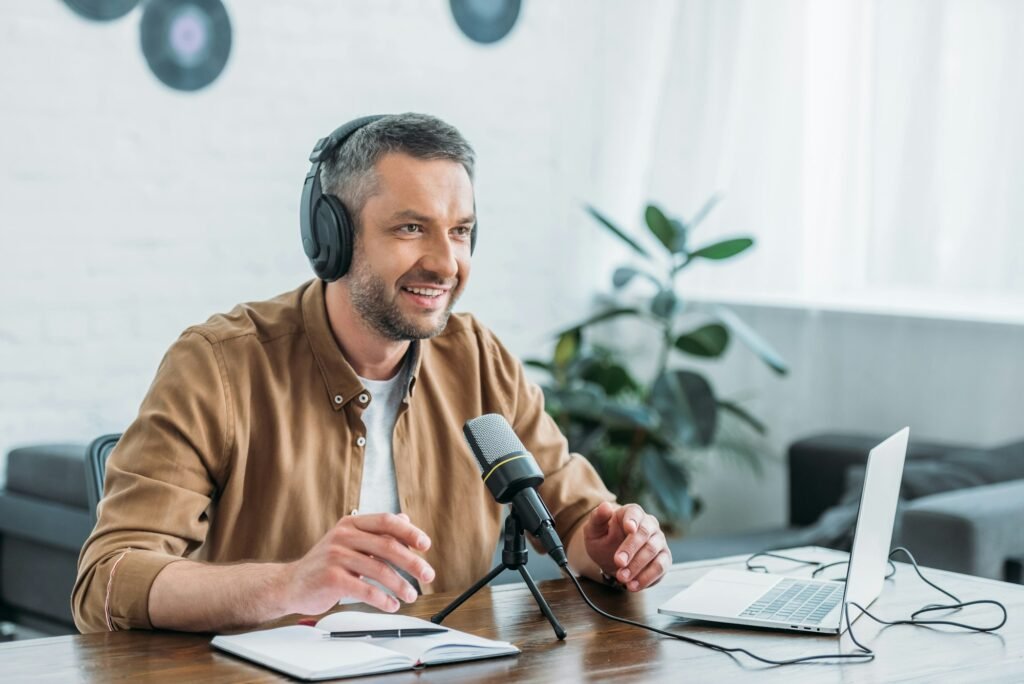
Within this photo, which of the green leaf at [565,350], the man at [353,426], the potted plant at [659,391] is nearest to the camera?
the man at [353,426]

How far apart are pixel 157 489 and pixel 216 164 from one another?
8.03 feet

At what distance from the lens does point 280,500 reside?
176cm

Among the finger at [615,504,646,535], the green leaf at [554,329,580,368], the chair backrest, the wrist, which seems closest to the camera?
the wrist

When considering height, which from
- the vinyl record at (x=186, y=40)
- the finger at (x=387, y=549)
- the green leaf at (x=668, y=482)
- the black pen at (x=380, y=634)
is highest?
the vinyl record at (x=186, y=40)

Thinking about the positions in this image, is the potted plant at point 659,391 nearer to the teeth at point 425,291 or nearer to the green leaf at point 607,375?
the green leaf at point 607,375

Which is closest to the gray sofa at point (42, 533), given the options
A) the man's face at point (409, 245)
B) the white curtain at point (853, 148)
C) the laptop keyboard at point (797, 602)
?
the man's face at point (409, 245)

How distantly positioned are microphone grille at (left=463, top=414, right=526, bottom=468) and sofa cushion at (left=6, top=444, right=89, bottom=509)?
176 cm

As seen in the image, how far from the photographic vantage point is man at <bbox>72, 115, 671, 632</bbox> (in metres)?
1.62

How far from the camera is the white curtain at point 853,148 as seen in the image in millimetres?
3770

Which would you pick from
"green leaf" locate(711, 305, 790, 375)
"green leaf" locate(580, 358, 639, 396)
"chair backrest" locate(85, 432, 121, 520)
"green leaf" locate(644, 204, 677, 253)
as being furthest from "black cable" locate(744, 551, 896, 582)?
"green leaf" locate(580, 358, 639, 396)

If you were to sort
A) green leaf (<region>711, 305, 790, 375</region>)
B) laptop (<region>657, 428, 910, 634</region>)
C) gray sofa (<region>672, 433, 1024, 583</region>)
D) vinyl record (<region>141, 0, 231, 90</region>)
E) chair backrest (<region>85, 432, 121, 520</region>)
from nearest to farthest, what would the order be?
laptop (<region>657, 428, 910, 634</region>)
chair backrest (<region>85, 432, 121, 520</region>)
gray sofa (<region>672, 433, 1024, 583</region>)
vinyl record (<region>141, 0, 231, 90</region>)
green leaf (<region>711, 305, 790, 375</region>)

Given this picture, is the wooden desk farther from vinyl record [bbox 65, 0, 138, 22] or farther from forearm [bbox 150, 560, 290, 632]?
Answer: vinyl record [bbox 65, 0, 138, 22]

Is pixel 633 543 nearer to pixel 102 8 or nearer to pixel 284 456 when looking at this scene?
pixel 284 456

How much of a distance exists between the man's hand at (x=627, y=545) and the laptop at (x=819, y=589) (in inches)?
2.1
